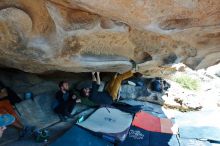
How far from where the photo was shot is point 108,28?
186 inches

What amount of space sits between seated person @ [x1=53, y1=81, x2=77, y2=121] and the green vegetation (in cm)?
467

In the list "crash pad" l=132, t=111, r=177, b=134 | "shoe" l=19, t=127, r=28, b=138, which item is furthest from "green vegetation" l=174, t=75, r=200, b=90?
"shoe" l=19, t=127, r=28, b=138

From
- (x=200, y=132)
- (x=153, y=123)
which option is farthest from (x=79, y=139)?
(x=200, y=132)

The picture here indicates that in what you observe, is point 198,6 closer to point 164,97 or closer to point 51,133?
point 51,133

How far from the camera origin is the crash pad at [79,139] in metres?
5.75

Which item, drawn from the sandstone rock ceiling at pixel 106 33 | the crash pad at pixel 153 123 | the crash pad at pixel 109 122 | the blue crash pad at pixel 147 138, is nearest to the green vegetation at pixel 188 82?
the crash pad at pixel 153 123

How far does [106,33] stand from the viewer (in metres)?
4.93

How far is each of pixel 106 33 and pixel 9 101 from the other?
225 centimetres

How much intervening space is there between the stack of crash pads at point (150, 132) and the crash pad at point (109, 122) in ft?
0.40

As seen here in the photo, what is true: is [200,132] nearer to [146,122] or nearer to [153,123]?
[153,123]

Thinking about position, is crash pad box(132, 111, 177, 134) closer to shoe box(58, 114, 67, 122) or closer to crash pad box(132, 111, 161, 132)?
crash pad box(132, 111, 161, 132)

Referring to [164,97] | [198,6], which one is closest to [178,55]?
[198,6]

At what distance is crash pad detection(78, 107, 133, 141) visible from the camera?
6195 mm

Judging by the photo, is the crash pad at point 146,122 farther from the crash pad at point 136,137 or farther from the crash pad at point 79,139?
the crash pad at point 79,139
